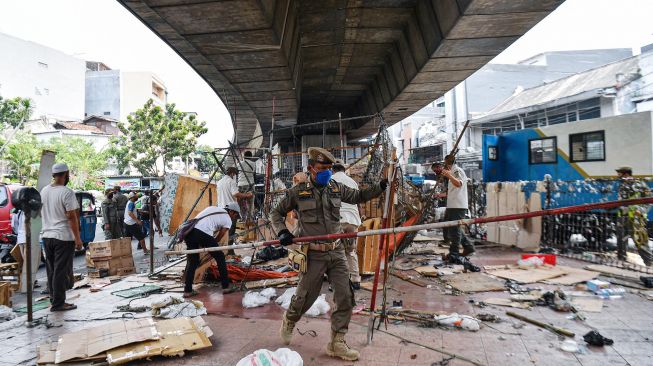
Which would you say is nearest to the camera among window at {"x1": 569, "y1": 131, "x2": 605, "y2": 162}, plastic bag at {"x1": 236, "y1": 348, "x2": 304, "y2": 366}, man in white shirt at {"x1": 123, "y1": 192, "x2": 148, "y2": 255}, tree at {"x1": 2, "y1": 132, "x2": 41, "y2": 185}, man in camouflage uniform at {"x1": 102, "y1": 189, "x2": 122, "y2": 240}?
plastic bag at {"x1": 236, "y1": 348, "x2": 304, "y2": 366}

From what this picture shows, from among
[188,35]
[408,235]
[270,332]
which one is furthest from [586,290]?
[188,35]

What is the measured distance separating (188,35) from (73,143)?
3526cm

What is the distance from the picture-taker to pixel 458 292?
18.2ft

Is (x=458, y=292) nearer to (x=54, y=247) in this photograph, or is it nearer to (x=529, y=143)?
(x=54, y=247)

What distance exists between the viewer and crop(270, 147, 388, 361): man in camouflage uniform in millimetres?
3549

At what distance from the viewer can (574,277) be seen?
6.11m

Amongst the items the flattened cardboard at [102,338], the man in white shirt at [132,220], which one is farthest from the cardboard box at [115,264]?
the flattened cardboard at [102,338]

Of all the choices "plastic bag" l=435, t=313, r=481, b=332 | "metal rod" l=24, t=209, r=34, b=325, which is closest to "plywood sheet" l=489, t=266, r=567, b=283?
"plastic bag" l=435, t=313, r=481, b=332

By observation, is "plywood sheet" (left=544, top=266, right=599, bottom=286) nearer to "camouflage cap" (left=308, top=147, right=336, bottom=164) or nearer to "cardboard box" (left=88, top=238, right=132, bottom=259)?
"camouflage cap" (left=308, top=147, right=336, bottom=164)

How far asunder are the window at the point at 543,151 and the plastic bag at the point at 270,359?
10029mm

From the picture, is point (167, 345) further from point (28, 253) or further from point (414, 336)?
point (28, 253)

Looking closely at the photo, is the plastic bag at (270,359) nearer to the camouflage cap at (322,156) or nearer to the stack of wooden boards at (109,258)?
the camouflage cap at (322,156)

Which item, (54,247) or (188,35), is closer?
(54,247)

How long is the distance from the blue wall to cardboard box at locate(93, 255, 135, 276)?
10.4 meters
